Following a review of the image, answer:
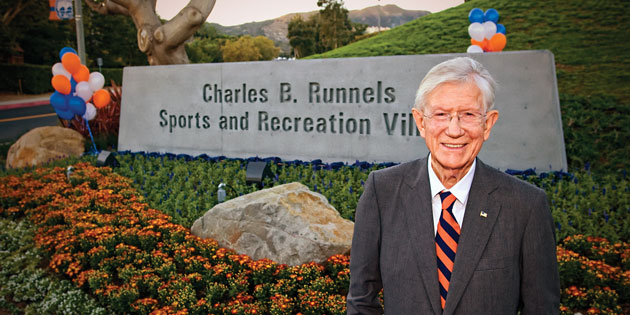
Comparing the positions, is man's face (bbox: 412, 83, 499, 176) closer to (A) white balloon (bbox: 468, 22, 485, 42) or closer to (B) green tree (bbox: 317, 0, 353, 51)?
(A) white balloon (bbox: 468, 22, 485, 42)

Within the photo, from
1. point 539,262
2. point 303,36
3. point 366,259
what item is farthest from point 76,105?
point 303,36

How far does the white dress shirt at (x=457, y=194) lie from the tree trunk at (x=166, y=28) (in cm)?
899

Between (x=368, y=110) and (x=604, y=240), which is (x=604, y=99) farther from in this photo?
(x=604, y=240)

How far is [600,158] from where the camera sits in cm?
772

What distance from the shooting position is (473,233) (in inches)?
59.6

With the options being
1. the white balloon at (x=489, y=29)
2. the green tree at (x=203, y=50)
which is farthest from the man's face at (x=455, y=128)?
the green tree at (x=203, y=50)

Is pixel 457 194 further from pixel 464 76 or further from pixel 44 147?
pixel 44 147

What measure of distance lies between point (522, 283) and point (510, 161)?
17.1 ft

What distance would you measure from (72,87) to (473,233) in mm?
9287

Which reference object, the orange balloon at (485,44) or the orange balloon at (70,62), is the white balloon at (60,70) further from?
the orange balloon at (485,44)

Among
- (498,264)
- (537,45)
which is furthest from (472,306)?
(537,45)

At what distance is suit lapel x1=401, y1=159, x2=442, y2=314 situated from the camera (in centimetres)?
152

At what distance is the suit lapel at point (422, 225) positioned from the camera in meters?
1.52

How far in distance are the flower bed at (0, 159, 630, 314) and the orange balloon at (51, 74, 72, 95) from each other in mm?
3724
